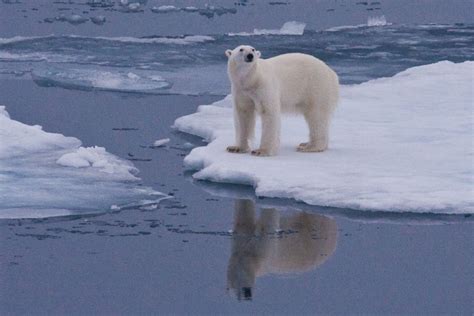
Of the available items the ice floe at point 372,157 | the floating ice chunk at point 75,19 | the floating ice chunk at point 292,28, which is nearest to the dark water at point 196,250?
the ice floe at point 372,157

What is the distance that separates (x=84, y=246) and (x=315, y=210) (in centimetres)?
143

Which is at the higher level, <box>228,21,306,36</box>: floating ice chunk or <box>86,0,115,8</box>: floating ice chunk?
<box>86,0,115,8</box>: floating ice chunk

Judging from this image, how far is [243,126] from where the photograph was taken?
25.2ft

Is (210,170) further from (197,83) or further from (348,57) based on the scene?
(348,57)

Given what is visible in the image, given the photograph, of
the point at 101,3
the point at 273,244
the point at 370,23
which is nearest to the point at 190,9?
the point at 101,3

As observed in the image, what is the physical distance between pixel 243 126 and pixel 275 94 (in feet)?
1.05

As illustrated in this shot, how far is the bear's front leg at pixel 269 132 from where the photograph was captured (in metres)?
7.54

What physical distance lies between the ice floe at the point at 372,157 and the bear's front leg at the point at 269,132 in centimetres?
9

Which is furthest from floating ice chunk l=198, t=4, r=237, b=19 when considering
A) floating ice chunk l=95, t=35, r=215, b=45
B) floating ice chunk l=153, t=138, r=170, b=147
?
floating ice chunk l=153, t=138, r=170, b=147

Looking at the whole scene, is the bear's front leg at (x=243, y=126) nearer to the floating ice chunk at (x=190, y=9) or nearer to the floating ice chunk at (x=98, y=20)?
the floating ice chunk at (x=98, y=20)

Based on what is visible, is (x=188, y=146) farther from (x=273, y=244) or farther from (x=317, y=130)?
(x=273, y=244)

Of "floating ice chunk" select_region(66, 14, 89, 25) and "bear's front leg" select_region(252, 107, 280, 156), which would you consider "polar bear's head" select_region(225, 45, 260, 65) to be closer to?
"bear's front leg" select_region(252, 107, 280, 156)

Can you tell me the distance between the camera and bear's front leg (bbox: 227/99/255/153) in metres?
7.67

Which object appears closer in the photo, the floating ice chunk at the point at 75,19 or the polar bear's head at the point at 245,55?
the polar bear's head at the point at 245,55
